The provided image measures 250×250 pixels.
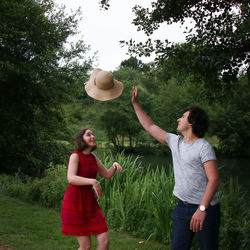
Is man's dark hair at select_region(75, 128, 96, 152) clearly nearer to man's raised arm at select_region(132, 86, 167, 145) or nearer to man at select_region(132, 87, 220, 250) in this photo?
man's raised arm at select_region(132, 86, 167, 145)

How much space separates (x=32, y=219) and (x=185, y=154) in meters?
4.91

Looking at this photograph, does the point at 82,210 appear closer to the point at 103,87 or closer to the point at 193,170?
the point at 193,170

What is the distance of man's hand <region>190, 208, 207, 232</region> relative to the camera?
264 cm

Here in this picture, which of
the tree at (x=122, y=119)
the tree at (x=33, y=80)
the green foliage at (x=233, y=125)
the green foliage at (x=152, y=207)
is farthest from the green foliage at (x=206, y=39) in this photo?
the tree at (x=122, y=119)

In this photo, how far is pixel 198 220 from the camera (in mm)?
2652

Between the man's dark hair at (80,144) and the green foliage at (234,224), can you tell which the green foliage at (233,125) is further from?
the man's dark hair at (80,144)

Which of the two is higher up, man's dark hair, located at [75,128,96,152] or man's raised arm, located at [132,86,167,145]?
man's raised arm, located at [132,86,167,145]

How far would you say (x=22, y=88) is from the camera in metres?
13.8

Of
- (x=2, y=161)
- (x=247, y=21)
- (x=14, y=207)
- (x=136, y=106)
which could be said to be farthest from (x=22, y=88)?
(x=136, y=106)

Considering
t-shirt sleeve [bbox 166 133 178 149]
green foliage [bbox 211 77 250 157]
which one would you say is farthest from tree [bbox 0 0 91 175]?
green foliage [bbox 211 77 250 157]

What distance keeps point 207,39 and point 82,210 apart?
4378 millimetres

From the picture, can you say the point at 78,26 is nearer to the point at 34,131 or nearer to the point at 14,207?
the point at 34,131

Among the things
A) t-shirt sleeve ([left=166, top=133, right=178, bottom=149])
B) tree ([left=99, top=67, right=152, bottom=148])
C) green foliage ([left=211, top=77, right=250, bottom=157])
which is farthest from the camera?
tree ([left=99, top=67, right=152, bottom=148])

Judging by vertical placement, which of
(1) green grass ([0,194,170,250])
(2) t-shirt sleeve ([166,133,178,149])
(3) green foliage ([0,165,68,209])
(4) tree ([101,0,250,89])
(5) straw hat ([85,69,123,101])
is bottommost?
(1) green grass ([0,194,170,250])
